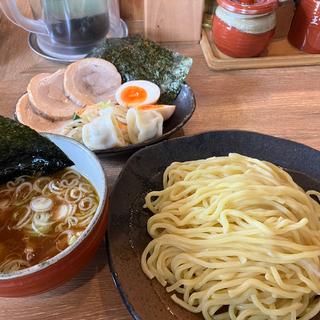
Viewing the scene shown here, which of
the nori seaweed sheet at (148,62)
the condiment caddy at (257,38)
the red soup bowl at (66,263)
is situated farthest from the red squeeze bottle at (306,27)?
the red soup bowl at (66,263)

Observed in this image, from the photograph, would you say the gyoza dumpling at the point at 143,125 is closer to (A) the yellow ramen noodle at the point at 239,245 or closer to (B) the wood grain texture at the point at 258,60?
(A) the yellow ramen noodle at the point at 239,245

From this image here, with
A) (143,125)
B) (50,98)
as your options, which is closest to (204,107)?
(143,125)

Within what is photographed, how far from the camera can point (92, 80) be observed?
1531mm

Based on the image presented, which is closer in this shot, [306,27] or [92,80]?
[92,80]

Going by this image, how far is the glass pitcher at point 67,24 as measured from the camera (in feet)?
5.36

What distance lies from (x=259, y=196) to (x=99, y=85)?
2.87ft

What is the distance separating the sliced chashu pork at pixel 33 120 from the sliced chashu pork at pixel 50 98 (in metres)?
0.02

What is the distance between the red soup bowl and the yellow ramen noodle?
0.16m

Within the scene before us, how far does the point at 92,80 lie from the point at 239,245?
0.97 meters

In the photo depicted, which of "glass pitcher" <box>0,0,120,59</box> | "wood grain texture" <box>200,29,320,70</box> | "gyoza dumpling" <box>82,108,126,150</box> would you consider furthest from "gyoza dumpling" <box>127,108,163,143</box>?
"glass pitcher" <box>0,0,120,59</box>

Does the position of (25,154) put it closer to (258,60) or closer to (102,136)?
(102,136)

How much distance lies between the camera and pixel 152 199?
1073mm

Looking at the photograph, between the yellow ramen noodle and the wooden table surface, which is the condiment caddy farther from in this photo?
the yellow ramen noodle

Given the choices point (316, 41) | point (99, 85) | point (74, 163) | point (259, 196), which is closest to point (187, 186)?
point (259, 196)
